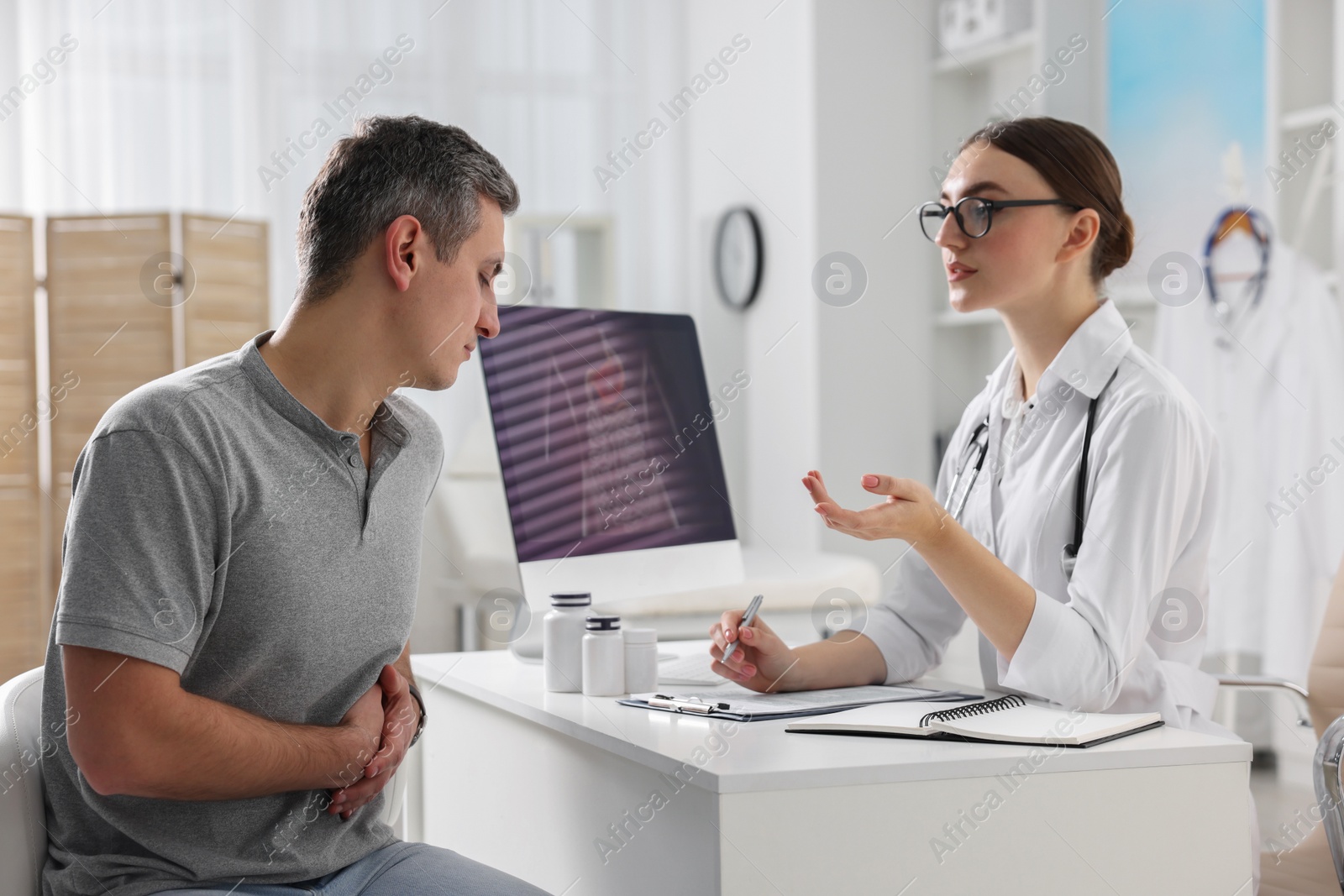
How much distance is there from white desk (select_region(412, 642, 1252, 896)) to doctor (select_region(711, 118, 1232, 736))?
21cm

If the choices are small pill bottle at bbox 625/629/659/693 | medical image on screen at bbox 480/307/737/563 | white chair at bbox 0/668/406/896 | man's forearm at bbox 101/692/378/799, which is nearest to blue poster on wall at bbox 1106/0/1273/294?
medical image on screen at bbox 480/307/737/563

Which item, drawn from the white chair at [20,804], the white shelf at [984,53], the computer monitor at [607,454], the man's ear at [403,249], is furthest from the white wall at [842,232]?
the white chair at [20,804]

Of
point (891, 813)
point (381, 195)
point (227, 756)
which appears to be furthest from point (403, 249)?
point (891, 813)

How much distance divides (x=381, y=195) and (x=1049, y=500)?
0.97 m

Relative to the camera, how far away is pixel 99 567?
45.4 inches

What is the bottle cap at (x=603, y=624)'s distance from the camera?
1.71m

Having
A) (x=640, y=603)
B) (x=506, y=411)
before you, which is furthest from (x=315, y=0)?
(x=506, y=411)

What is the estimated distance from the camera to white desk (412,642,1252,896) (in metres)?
1.23

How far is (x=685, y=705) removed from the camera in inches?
61.8

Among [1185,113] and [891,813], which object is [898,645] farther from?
[1185,113]

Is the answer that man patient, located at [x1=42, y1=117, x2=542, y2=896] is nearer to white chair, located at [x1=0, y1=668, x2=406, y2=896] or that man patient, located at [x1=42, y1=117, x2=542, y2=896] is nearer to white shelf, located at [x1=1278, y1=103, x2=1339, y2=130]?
white chair, located at [x1=0, y1=668, x2=406, y2=896]

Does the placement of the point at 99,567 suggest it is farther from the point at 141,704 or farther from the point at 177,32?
the point at 177,32

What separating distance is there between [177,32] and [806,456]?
10.2 ft

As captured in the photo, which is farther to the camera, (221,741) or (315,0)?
(315,0)
